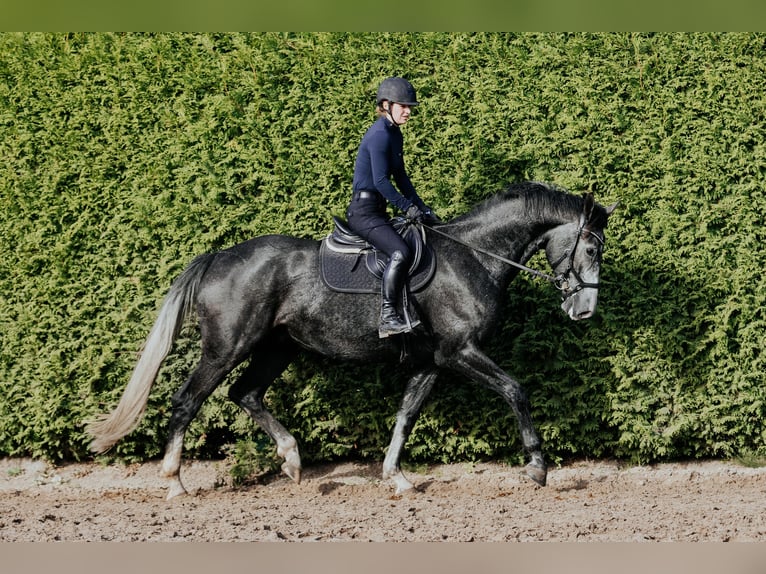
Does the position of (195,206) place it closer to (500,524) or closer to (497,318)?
(497,318)

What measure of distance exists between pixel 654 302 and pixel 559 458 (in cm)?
158

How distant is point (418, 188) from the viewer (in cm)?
753

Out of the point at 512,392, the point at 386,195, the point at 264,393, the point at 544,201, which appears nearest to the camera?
the point at 386,195

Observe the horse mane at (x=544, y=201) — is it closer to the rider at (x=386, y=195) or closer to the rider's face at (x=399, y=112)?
the rider at (x=386, y=195)

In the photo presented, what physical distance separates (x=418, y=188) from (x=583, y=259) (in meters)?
1.67

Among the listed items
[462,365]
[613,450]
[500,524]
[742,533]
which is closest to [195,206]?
[462,365]

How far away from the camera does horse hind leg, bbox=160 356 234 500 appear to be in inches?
271

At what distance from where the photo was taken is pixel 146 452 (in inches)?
306

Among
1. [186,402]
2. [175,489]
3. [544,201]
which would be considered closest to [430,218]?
[544,201]

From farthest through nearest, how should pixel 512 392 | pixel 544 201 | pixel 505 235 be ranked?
1. pixel 505 235
2. pixel 544 201
3. pixel 512 392

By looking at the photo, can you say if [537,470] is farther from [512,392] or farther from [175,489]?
[175,489]

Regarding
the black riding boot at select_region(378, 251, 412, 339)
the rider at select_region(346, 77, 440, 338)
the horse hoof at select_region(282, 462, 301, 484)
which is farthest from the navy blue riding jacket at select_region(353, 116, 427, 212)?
the horse hoof at select_region(282, 462, 301, 484)

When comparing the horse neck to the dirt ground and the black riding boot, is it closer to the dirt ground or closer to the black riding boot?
the black riding boot

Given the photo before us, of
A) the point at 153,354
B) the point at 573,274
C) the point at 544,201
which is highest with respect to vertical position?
the point at 544,201
